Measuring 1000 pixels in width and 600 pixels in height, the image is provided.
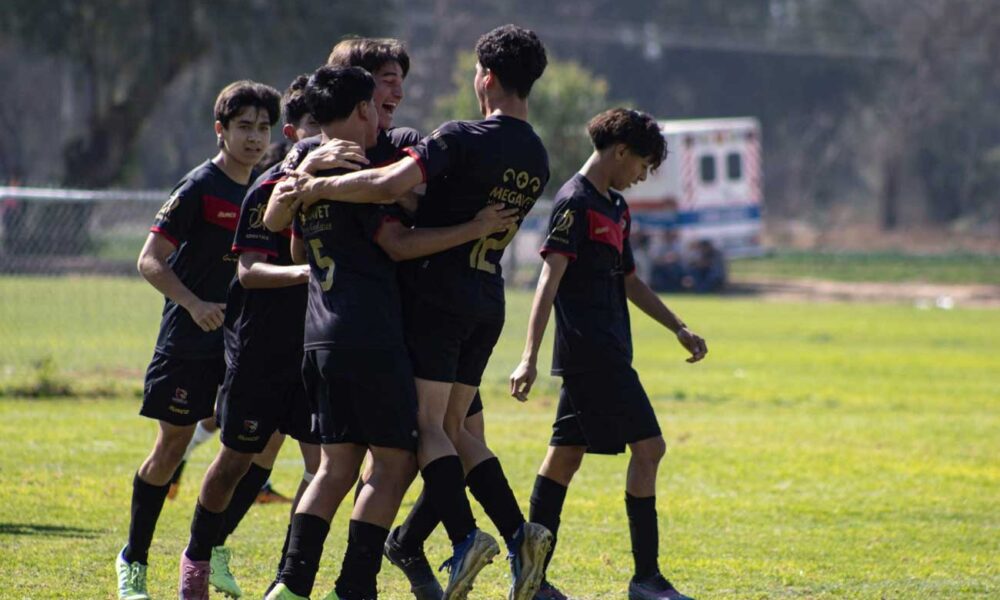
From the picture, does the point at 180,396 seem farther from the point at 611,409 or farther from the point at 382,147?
A: the point at 611,409

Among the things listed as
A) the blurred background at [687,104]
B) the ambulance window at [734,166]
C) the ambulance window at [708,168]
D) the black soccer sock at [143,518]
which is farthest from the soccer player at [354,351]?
the ambulance window at [734,166]

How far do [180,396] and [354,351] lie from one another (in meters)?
1.24

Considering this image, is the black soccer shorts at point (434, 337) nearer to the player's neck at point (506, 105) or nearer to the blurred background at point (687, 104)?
the player's neck at point (506, 105)

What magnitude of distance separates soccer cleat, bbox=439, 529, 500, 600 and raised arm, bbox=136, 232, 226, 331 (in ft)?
4.25

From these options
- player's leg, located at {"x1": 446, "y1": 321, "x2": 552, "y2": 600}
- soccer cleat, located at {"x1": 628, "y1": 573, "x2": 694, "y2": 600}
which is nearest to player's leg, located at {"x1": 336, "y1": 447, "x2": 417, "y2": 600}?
player's leg, located at {"x1": 446, "y1": 321, "x2": 552, "y2": 600}

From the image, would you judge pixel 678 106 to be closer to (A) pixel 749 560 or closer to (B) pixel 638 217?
(B) pixel 638 217

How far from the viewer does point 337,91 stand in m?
4.97

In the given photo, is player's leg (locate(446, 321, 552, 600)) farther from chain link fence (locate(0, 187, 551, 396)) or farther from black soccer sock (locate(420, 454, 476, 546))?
chain link fence (locate(0, 187, 551, 396))

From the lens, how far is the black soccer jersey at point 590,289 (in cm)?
604

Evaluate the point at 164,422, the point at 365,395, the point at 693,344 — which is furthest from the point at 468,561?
the point at 693,344

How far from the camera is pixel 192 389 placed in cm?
584

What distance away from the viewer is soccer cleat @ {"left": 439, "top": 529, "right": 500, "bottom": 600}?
16.5 feet

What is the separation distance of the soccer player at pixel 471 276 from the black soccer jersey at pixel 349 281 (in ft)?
0.63

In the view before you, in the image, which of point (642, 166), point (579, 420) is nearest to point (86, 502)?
point (579, 420)
